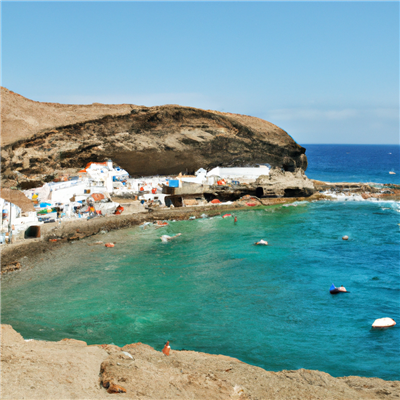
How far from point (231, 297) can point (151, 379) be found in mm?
8077

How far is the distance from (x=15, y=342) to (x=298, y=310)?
10.4m

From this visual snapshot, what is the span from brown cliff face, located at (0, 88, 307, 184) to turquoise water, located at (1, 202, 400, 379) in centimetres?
1701

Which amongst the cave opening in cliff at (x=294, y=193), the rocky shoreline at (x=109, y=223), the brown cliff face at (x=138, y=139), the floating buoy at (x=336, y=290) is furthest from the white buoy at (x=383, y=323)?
the brown cliff face at (x=138, y=139)

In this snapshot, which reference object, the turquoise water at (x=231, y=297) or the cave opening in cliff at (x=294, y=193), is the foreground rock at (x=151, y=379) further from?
the cave opening in cliff at (x=294, y=193)

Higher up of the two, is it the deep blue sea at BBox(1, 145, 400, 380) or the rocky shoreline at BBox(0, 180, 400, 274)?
the rocky shoreline at BBox(0, 180, 400, 274)

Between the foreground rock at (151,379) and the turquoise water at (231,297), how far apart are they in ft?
6.05

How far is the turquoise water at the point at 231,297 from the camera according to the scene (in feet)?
39.4

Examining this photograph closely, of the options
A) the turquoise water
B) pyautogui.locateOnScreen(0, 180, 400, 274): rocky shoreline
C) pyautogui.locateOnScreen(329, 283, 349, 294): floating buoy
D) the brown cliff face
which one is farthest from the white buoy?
the brown cliff face

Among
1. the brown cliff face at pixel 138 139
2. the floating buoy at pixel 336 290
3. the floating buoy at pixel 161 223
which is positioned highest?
the brown cliff face at pixel 138 139

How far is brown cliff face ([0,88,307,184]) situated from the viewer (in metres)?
37.2

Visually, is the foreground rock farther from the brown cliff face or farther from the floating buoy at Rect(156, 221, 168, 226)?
the brown cliff face

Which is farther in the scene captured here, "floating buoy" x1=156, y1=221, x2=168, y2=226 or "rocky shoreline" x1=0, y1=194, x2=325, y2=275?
"floating buoy" x1=156, y1=221, x2=168, y2=226

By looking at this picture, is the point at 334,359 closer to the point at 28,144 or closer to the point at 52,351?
the point at 52,351

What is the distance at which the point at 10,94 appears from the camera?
3753 cm
